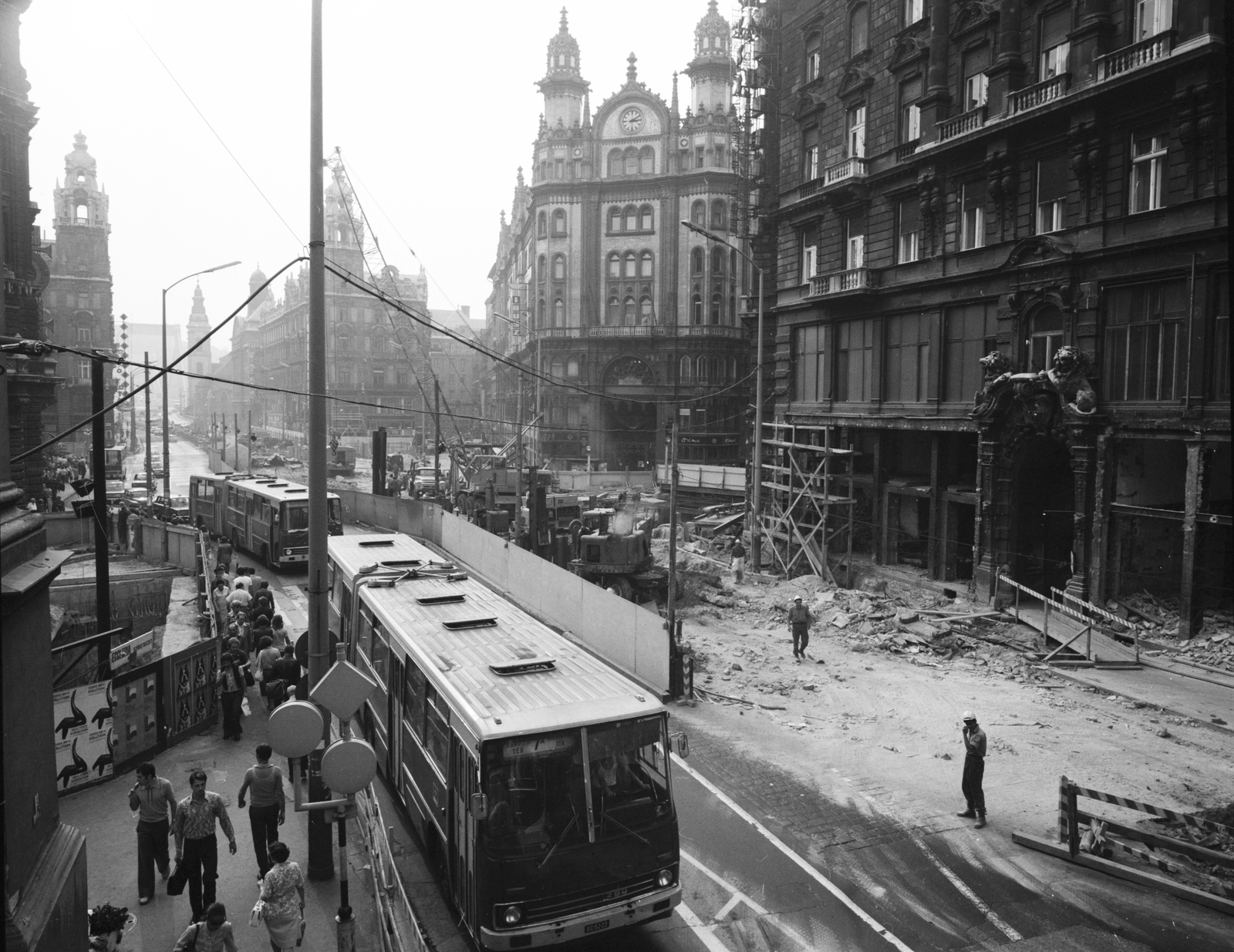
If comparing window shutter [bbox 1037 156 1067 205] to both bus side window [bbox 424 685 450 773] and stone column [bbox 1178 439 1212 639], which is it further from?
bus side window [bbox 424 685 450 773]

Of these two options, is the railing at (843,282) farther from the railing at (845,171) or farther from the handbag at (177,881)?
the handbag at (177,881)

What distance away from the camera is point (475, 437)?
95938 millimetres

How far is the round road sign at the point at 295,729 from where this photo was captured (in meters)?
7.33

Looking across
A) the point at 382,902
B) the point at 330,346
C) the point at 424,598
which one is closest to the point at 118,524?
the point at 424,598

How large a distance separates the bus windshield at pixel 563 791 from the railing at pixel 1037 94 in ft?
73.3

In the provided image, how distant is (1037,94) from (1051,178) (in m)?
2.24

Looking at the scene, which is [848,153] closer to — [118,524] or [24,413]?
[118,524]

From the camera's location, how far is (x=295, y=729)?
7.41 metres

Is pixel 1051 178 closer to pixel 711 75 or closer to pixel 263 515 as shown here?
pixel 263 515

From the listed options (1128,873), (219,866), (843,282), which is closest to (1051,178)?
(843,282)

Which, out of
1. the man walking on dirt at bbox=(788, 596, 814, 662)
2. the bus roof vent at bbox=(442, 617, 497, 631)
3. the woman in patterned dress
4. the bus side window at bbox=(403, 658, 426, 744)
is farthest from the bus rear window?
the woman in patterned dress

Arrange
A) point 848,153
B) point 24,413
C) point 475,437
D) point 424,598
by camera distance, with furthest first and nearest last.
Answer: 1. point 475,437
2. point 24,413
3. point 848,153
4. point 424,598

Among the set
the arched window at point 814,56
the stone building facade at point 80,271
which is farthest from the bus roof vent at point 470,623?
the stone building facade at point 80,271

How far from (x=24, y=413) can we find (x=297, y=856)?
33.4 meters
